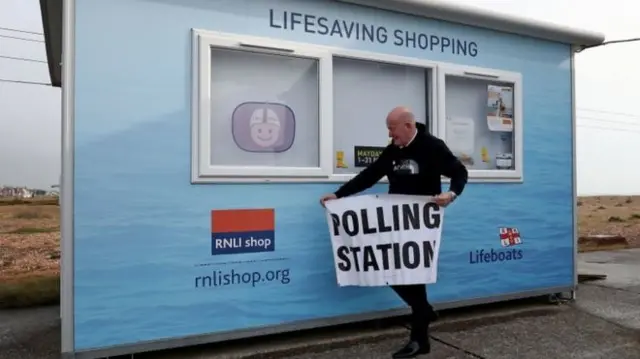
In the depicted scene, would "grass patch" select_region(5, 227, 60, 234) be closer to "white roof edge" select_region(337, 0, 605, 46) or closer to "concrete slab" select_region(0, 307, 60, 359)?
"concrete slab" select_region(0, 307, 60, 359)

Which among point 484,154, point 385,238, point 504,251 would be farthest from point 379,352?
point 484,154

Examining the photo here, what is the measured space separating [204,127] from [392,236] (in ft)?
5.59

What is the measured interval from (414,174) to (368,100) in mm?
1109

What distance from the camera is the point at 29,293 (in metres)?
5.99

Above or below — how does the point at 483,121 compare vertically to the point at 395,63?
below

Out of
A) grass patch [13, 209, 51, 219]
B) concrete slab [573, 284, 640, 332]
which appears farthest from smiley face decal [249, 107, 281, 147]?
grass patch [13, 209, 51, 219]

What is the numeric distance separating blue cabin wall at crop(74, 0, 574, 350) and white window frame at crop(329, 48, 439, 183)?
65 millimetres

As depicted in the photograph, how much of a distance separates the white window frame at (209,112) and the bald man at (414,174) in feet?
1.21

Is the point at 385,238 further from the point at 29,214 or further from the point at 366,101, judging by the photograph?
the point at 29,214

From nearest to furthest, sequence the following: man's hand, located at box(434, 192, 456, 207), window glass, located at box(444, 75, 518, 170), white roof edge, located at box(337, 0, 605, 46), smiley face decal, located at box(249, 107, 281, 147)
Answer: man's hand, located at box(434, 192, 456, 207) → smiley face decal, located at box(249, 107, 281, 147) → white roof edge, located at box(337, 0, 605, 46) → window glass, located at box(444, 75, 518, 170)

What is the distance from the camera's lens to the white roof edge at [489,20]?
4.80m

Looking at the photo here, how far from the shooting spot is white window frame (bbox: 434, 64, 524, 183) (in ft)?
16.7

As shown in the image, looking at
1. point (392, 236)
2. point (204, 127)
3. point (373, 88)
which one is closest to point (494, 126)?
point (373, 88)

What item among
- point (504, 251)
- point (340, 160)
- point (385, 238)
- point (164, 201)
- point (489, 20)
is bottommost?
point (504, 251)
